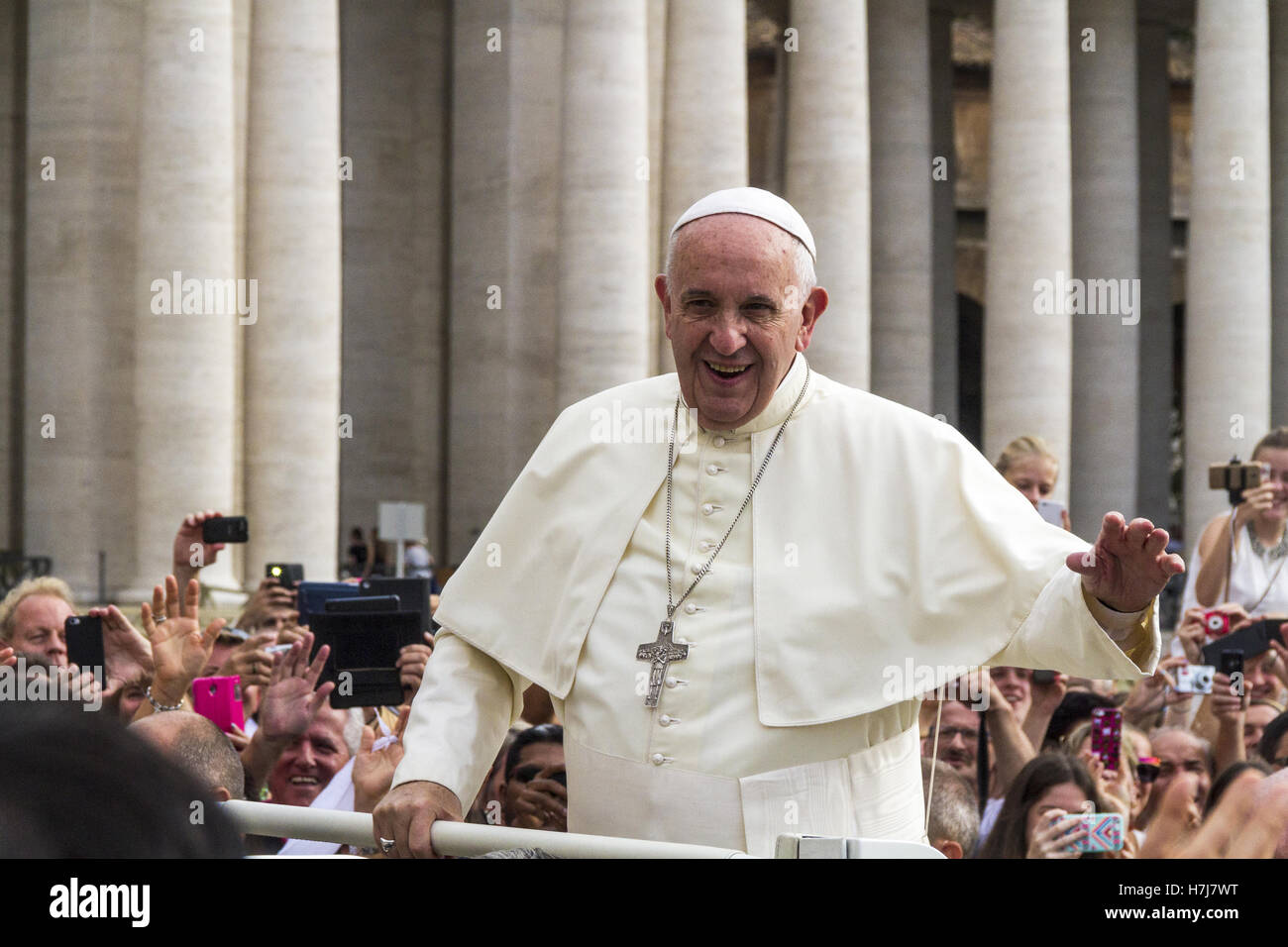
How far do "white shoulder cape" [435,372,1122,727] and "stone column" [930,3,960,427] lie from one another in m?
48.0

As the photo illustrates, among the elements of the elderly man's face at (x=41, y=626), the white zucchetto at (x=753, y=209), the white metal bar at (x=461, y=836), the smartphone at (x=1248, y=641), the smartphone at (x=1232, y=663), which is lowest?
the white metal bar at (x=461, y=836)

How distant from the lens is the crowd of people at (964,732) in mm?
8047

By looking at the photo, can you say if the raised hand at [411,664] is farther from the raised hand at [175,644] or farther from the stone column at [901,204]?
the stone column at [901,204]

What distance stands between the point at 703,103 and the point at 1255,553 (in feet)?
78.9

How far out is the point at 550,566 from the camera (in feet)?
21.6

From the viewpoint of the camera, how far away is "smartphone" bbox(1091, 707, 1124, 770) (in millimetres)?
9742

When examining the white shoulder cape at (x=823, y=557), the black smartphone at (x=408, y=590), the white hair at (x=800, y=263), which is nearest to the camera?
the white shoulder cape at (x=823, y=557)

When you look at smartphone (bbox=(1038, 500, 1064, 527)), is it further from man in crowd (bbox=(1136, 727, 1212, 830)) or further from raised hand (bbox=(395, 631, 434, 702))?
raised hand (bbox=(395, 631, 434, 702))

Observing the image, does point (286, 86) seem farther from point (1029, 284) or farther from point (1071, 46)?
point (1071, 46)

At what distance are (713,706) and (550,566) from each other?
0.97 metres

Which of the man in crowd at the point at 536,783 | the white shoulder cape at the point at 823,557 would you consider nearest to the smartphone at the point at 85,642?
the man in crowd at the point at 536,783

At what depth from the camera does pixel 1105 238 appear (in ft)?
161

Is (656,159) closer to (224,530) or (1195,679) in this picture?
(224,530)

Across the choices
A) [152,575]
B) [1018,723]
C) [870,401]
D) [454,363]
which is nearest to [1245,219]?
[454,363]
